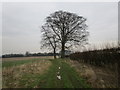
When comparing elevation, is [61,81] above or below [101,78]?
below

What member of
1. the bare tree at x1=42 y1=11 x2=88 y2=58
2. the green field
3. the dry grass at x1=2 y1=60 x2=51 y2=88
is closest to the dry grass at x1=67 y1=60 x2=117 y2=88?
the green field

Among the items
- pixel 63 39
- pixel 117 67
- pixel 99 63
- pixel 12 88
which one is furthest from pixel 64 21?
pixel 12 88

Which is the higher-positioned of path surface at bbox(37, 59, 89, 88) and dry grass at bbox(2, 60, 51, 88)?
path surface at bbox(37, 59, 89, 88)

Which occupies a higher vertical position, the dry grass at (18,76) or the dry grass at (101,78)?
the dry grass at (101,78)

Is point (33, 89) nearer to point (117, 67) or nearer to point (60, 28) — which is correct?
point (117, 67)

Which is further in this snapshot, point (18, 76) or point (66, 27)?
point (66, 27)

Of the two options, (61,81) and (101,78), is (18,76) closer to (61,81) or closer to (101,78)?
(61,81)

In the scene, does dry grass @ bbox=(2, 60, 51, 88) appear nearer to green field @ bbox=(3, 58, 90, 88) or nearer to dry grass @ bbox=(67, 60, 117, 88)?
green field @ bbox=(3, 58, 90, 88)

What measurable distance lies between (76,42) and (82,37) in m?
1.66

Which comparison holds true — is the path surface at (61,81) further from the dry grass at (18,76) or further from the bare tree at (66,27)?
the bare tree at (66,27)

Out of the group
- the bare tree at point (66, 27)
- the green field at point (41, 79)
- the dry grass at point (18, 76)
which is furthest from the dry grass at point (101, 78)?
the bare tree at point (66, 27)

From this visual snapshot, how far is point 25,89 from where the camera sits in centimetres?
676

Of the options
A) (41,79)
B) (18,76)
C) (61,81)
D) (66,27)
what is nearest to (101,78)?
(61,81)

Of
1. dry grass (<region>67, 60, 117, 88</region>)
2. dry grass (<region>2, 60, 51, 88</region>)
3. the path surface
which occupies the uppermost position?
dry grass (<region>67, 60, 117, 88</region>)
